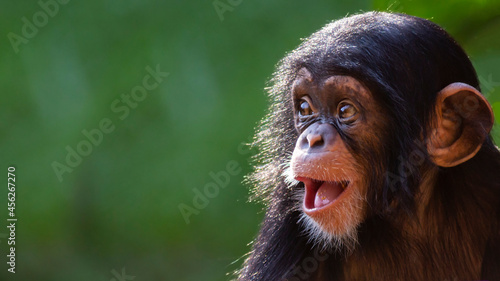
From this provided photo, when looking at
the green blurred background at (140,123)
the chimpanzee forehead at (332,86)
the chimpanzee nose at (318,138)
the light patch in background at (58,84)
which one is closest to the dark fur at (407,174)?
the chimpanzee forehead at (332,86)

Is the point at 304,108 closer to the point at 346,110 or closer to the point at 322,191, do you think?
the point at 346,110

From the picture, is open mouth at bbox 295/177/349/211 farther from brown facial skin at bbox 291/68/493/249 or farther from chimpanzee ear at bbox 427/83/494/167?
chimpanzee ear at bbox 427/83/494/167

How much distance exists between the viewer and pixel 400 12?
507 centimetres

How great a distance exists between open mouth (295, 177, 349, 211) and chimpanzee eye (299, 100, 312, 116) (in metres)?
0.43

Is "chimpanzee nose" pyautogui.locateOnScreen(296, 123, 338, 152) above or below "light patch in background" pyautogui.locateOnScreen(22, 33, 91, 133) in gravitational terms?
below

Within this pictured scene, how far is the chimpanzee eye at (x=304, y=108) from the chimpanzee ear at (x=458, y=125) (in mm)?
732

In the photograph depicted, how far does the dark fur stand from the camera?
449 centimetres

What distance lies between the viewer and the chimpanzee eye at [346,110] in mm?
4457

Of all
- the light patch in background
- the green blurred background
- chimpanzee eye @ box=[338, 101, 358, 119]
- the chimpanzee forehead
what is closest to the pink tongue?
chimpanzee eye @ box=[338, 101, 358, 119]

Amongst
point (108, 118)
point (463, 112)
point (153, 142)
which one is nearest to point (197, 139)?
point (153, 142)

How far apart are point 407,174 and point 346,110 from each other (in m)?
0.53

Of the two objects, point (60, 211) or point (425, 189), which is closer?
point (425, 189)

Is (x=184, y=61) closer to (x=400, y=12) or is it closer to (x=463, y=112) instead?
(x=400, y=12)

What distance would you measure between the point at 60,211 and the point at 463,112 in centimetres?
623
